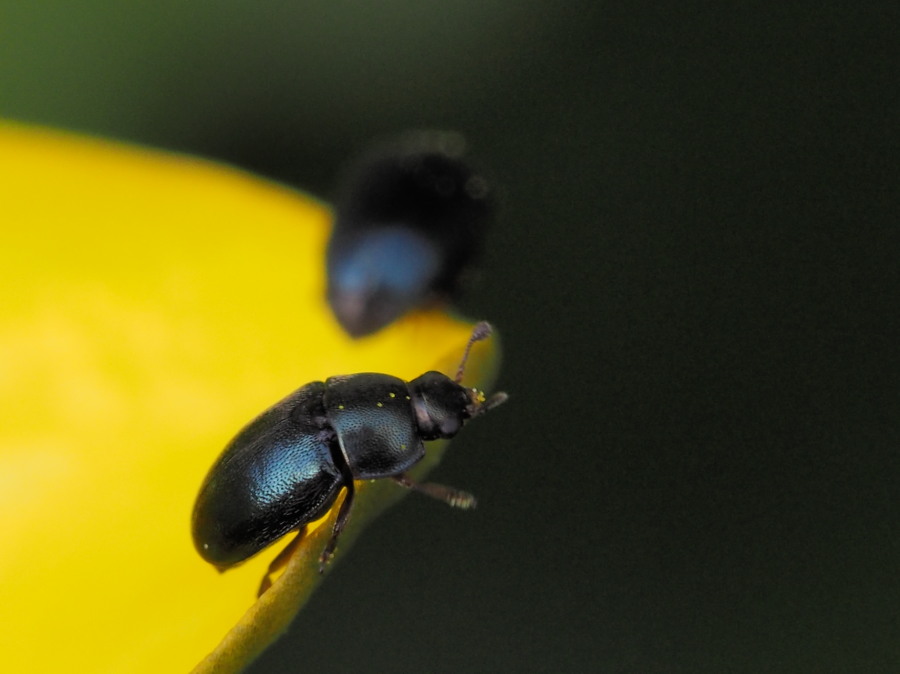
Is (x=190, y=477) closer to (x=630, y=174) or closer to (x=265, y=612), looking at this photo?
(x=265, y=612)

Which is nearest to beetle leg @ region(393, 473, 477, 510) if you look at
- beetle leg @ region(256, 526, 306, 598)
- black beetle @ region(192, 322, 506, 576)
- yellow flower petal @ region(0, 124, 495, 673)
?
black beetle @ region(192, 322, 506, 576)

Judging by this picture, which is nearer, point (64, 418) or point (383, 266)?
point (64, 418)

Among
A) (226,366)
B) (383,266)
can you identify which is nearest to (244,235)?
(226,366)

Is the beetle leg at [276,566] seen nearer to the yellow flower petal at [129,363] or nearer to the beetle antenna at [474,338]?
the yellow flower petal at [129,363]

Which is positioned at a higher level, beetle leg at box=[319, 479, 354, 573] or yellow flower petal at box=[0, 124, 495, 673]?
yellow flower petal at box=[0, 124, 495, 673]

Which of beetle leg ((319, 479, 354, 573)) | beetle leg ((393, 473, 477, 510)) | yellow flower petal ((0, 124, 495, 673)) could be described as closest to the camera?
beetle leg ((319, 479, 354, 573))

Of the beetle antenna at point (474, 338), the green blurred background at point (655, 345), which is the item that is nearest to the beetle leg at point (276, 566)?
the beetle antenna at point (474, 338)

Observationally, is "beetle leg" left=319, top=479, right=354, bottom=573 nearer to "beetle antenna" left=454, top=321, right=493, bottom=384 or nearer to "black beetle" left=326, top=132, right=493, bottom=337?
"beetle antenna" left=454, top=321, right=493, bottom=384
